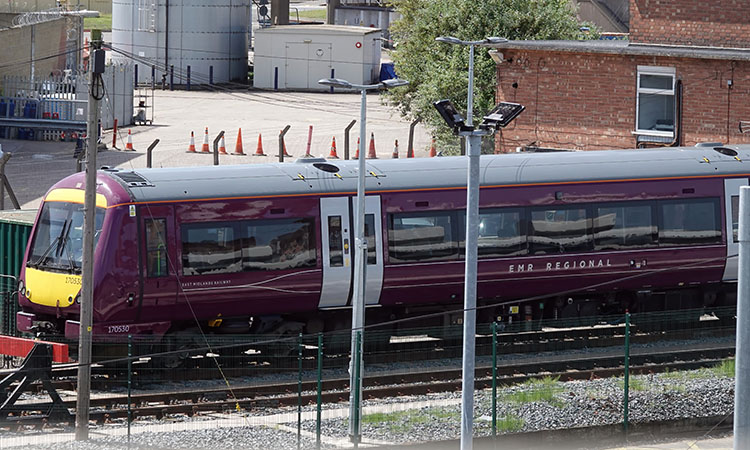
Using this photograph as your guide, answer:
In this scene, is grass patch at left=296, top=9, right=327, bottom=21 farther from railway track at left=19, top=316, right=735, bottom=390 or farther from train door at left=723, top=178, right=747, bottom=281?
railway track at left=19, top=316, right=735, bottom=390

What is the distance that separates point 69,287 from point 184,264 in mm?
1756

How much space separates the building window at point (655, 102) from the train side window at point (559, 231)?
31.2ft

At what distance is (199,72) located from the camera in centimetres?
6319

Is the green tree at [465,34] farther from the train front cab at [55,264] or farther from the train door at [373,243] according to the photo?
the train front cab at [55,264]

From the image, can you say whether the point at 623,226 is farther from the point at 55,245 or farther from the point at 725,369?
the point at 55,245

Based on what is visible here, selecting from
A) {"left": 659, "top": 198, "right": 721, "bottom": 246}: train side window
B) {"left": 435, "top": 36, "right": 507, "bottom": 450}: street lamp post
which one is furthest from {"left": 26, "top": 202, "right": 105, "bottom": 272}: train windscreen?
{"left": 659, "top": 198, "right": 721, "bottom": 246}: train side window

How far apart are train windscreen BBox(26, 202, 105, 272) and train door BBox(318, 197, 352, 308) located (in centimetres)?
356

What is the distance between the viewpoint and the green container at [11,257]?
22141 millimetres

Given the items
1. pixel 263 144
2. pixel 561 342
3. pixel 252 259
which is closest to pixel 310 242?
pixel 252 259

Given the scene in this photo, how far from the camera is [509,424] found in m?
17.2

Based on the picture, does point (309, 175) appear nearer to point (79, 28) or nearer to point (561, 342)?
point (561, 342)

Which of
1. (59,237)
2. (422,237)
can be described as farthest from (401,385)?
(59,237)

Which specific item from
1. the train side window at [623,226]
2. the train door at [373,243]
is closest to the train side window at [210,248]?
the train door at [373,243]

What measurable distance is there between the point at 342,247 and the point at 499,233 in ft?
9.28
